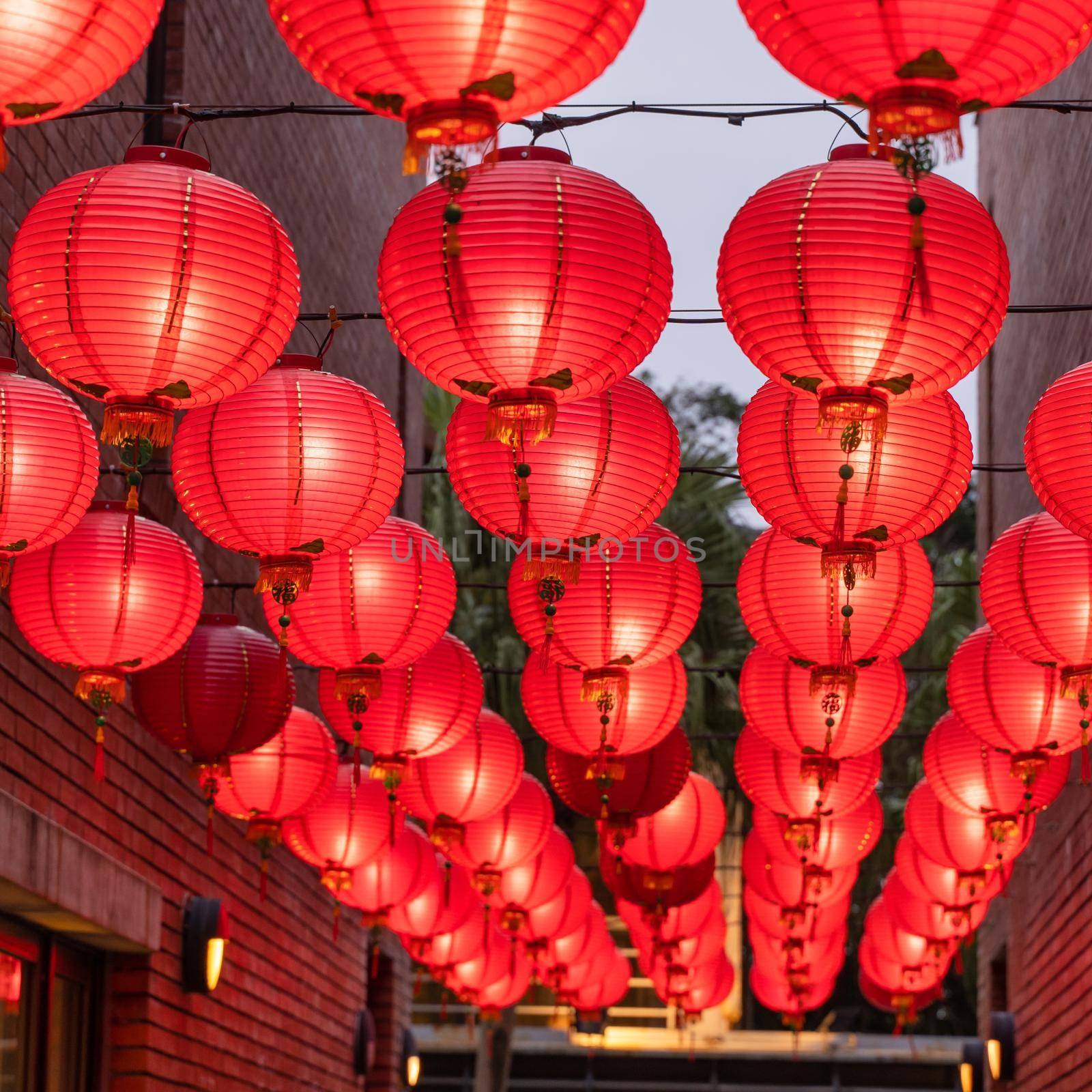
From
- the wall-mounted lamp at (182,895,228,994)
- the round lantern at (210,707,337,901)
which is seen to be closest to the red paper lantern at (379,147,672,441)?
the round lantern at (210,707,337,901)

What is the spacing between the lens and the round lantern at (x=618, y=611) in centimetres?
687

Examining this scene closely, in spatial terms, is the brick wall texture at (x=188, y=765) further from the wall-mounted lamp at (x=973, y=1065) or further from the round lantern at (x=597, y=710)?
the wall-mounted lamp at (x=973, y=1065)

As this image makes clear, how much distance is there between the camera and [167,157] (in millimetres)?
5184

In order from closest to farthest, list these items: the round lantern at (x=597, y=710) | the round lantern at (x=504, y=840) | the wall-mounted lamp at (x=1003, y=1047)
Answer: the round lantern at (x=597, y=710)
the round lantern at (x=504, y=840)
the wall-mounted lamp at (x=1003, y=1047)

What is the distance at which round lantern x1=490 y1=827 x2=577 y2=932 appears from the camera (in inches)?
435

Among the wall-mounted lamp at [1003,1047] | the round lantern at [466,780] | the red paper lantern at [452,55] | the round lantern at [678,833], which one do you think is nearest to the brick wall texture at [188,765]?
the round lantern at [466,780]

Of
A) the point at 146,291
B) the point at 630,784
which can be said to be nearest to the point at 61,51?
the point at 146,291

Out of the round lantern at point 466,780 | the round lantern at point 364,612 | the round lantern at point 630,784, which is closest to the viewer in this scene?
the round lantern at point 364,612

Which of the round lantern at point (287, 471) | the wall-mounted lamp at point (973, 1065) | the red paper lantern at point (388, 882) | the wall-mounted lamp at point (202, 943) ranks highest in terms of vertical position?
the round lantern at point (287, 471)

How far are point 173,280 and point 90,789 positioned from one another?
3362 millimetres

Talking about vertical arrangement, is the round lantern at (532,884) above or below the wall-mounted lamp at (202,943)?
above

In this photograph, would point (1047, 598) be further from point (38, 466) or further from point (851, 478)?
point (38, 466)

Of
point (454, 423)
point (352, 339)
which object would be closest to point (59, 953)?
point (454, 423)

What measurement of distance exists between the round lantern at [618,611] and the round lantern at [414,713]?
0.87 m
